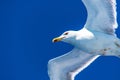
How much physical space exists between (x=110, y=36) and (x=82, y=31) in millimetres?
436

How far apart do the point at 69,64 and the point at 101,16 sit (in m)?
1.06

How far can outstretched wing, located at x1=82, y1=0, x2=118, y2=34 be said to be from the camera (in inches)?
371

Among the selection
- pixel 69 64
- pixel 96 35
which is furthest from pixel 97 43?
pixel 69 64

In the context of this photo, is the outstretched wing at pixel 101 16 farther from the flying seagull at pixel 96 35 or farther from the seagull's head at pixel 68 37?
the seagull's head at pixel 68 37

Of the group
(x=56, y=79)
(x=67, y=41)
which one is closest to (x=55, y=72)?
(x=56, y=79)

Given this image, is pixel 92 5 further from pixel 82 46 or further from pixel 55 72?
pixel 55 72

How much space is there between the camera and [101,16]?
9.62 meters

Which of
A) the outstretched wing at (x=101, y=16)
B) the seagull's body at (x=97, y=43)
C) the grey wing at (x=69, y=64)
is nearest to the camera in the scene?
the seagull's body at (x=97, y=43)

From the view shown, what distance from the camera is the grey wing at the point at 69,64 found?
996 cm

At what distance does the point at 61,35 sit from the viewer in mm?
9586

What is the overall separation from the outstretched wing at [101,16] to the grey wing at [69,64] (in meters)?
0.64

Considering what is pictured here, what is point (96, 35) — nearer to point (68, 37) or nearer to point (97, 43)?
point (97, 43)

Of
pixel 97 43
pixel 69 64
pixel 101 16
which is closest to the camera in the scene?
pixel 97 43

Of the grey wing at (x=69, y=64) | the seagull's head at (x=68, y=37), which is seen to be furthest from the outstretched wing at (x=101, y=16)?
the grey wing at (x=69, y=64)
